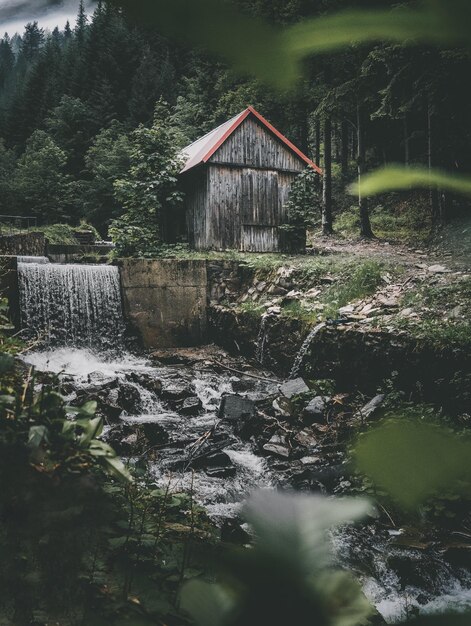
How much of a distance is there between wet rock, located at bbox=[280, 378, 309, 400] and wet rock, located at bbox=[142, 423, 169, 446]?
2507 mm

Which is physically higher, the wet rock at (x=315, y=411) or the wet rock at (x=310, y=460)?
the wet rock at (x=315, y=411)

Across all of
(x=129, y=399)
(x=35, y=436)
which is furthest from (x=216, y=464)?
(x=35, y=436)

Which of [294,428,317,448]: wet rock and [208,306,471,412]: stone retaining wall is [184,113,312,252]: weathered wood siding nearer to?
[208,306,471,412]: stone retaining wall

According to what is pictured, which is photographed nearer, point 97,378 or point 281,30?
point 281,30

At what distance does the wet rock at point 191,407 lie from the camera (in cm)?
778

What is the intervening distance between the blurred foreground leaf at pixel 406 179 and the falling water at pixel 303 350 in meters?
7.86

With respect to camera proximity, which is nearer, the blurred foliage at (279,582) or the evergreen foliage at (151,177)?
the blurred foliage at (279,582)

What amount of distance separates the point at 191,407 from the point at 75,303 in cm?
583

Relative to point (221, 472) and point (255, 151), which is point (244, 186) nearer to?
point (255, 151)

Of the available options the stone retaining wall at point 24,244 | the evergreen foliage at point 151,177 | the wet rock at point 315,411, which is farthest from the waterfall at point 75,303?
the wet rock at point 315,411

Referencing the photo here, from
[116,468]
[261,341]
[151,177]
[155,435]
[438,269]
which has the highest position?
[151,177]

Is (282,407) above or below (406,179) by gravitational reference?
below

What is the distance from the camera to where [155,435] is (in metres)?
6.29

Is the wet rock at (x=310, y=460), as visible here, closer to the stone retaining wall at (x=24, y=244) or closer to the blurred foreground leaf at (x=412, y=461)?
the blurred foreground leaf at (x=412, y=461)
